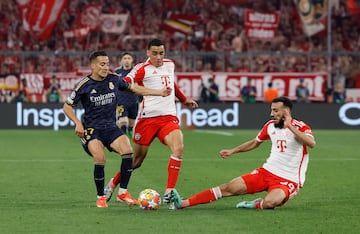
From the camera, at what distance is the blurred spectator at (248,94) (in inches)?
1378

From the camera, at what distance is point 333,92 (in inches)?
1378

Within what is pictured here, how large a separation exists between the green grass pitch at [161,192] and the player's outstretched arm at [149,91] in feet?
4.78

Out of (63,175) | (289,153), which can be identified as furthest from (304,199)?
(63,175)

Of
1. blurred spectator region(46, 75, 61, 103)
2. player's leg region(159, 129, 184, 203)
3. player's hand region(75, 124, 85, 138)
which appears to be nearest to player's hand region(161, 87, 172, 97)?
player's leg region(159, 129, 184, 203)

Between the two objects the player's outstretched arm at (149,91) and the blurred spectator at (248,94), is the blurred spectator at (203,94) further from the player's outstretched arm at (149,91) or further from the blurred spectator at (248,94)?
the player's outstretched arm at (149,91)

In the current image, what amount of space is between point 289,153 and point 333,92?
2262cm

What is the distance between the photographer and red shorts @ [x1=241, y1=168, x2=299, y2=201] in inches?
499

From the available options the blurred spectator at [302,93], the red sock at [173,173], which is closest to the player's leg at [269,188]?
the red sock at [173,173]

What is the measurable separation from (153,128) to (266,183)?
1.96 meters

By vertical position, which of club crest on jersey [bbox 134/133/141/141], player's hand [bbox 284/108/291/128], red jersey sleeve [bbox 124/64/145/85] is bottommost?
club crest on jersey [bbox 134/133/141/141]

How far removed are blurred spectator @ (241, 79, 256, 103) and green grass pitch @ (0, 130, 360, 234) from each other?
8.47 metres

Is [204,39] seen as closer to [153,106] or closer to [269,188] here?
[153,106]

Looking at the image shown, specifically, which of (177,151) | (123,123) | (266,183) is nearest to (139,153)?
(177,151)

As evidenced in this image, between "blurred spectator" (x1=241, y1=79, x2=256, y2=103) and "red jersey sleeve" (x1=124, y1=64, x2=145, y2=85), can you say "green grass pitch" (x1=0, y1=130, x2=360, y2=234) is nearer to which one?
"red jersey sleeve" (x1=124, y1=64, x2=145, y2=85)
